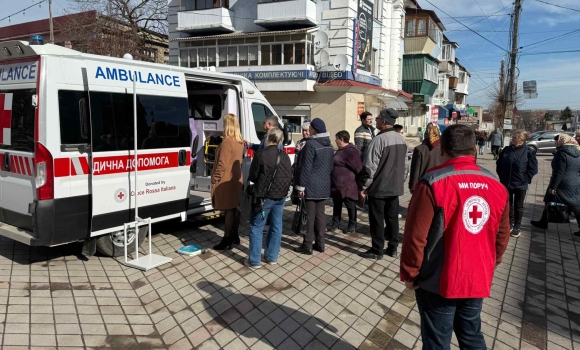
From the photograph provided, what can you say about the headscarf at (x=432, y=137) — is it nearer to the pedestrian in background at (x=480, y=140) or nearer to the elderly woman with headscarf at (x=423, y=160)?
the elderly woman with headscarf at (x=423, y=160)

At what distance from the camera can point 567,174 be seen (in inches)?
252

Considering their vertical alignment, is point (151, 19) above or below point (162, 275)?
above

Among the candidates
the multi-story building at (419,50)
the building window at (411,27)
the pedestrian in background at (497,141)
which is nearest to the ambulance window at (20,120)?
the pedestrian in background at (497,141)

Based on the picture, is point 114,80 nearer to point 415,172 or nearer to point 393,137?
point 393,137


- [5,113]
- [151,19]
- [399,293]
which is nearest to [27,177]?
[5,113]

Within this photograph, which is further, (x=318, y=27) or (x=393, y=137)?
(x=318, y=27)

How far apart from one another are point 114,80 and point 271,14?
59.9 feet

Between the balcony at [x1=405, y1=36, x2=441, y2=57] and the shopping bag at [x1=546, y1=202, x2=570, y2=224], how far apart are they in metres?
26.4

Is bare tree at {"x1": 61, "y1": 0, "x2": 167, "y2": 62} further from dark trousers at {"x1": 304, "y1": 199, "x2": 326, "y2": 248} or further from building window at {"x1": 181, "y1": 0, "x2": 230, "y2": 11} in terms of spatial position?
dark trousers at {"x1": 304, "y1": 199, "x2": 326, "y2": 248}

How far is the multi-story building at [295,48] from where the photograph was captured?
21.2 m

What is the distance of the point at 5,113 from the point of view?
4.63 metres

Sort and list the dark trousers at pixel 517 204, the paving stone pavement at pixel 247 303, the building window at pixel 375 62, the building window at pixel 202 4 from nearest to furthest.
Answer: the paving stone pavement at pixel 247 303, the dark trousers at pixel 517 204, the building window at pixel 202 4, the building window at pixel 375 62

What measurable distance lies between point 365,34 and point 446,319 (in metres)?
22.8

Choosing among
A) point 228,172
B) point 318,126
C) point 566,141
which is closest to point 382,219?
point 318,126
